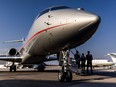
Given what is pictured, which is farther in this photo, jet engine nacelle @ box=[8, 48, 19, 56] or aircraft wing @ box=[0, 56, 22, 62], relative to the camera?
jet engine nacelle @ box=[8, 48, 19, 56]

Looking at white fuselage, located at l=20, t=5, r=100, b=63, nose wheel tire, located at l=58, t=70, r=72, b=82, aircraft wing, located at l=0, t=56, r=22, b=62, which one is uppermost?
white fuselage, located at l=20, t=5, r=100, b=63

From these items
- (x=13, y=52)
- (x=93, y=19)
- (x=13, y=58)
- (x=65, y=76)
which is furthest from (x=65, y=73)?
(x=13, y=52)

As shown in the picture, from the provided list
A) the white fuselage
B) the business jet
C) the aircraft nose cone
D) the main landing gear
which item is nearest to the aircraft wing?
the business jet

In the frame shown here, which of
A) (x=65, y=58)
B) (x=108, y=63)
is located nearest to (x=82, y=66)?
(x=65, y=58)

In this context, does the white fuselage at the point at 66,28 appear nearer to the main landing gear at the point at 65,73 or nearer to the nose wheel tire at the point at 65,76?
the main landing gear at the point at 65,73

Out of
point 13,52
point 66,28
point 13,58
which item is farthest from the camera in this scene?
point 13,52

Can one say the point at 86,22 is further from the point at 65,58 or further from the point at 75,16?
the point at 65,58

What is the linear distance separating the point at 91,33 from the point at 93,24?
78 cm

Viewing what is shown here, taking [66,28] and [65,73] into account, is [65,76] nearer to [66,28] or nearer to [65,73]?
[65,73]

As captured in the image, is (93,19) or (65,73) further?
(65,73)

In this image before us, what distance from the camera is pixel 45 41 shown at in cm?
1246

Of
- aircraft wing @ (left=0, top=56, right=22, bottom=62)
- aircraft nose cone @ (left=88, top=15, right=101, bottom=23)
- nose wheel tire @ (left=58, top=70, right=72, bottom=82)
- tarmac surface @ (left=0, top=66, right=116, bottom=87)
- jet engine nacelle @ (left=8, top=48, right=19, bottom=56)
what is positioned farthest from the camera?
jet engine nacelle @ (left=8, top=48, right=19, bottom=56)

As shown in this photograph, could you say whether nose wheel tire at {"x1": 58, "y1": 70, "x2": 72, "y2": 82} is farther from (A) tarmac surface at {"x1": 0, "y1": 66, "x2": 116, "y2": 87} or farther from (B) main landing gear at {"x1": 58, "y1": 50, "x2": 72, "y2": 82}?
(A) tarmac surface at {"x1": 0, "y1": 66, "x2": 116, "y2": 87}

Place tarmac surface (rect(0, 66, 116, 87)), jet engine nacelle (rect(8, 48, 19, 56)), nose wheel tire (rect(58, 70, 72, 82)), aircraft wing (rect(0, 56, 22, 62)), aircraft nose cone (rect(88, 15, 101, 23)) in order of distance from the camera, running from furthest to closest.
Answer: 1. jet engine nacelle (rect(8, 48, 19, 56))
2. aircraft wing (rect(0, 56, 22, 62))
3. nose wheel tire (rect(58, 70, 72, 82))
4. tarmac surface (rect(0, 66, 116, 87))
5. aircraft nose cone (rect(88, 15, 101, 23))
